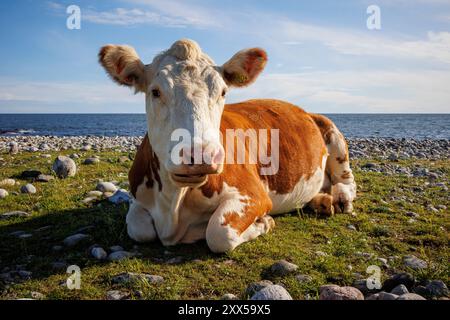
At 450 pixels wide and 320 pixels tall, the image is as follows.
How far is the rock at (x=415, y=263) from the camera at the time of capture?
447 centimetres

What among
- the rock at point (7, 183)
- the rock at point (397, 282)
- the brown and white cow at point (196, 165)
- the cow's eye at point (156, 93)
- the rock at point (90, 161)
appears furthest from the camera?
the rock at point (90, 161)

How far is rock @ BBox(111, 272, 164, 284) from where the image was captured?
12.7 feet

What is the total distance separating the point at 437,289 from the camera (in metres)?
3.65

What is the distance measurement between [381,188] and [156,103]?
655 centimetres

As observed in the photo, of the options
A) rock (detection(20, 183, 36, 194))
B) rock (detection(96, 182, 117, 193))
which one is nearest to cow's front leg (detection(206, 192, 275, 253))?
rock (detection(96, 182, 117, 193))

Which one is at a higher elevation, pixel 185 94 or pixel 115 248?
pixel 185 94

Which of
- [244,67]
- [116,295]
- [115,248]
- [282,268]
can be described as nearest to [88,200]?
[115,248]

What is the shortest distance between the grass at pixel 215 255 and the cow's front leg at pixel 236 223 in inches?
4.8

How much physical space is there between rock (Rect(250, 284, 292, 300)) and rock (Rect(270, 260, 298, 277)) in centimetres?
74

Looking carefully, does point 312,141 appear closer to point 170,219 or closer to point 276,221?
point 276,221

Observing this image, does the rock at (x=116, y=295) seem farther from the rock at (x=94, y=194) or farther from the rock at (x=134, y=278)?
the rock at (x=94, y=194)

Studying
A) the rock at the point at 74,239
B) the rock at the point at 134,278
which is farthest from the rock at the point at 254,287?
the rock at the point at 74,239

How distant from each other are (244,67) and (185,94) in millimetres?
1393

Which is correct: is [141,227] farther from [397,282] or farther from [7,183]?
[7,183]
